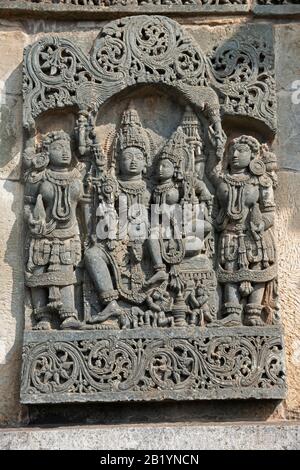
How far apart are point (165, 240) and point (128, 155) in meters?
0.55

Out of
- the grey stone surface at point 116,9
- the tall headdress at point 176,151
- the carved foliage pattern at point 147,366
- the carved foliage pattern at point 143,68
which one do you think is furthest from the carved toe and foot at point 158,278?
the grey stone surface at point 116,9

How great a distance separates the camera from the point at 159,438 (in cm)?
575

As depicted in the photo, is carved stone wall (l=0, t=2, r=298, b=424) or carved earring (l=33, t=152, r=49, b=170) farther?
carved earring (l=33, t=152, r=49, b=170)

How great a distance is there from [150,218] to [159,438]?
1.29 m

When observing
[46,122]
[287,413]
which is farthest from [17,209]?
[287,413]

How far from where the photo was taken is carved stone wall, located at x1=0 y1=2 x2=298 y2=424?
594 cm

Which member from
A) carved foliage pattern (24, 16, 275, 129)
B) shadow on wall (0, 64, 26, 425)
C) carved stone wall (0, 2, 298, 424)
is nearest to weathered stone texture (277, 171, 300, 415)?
carved stone wall (0, 2, 298, 424)

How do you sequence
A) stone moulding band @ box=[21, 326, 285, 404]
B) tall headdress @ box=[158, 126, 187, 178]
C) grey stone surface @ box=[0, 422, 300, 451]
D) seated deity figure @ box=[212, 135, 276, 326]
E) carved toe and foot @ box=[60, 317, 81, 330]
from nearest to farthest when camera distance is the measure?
grey stone surface @ box=[0, 422, 300, 451] → stone moulding band @ box=[21, 326, 285, 404] → carved toe and foot @ box=[60, 317, 81, 330] → seated deity figure @ box=[212, 135, 276, 326] → tall headdress @ box=[158, 126, 187, 178]

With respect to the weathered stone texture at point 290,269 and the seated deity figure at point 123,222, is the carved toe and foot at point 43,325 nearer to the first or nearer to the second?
the seated deity figure at point 123,222

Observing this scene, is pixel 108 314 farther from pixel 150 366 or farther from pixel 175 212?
pixel 175 212

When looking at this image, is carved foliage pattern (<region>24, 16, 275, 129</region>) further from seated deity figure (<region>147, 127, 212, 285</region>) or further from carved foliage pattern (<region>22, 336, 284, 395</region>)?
carved foliage pattern (<region>22, 336, 284, 395</region>)

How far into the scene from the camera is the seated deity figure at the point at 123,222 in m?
→ 6.05

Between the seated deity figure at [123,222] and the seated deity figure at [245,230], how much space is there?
0.45 metres

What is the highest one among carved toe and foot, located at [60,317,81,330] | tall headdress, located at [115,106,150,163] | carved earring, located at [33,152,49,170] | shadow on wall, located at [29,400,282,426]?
tall headdress, located at [115,106,150,163]
